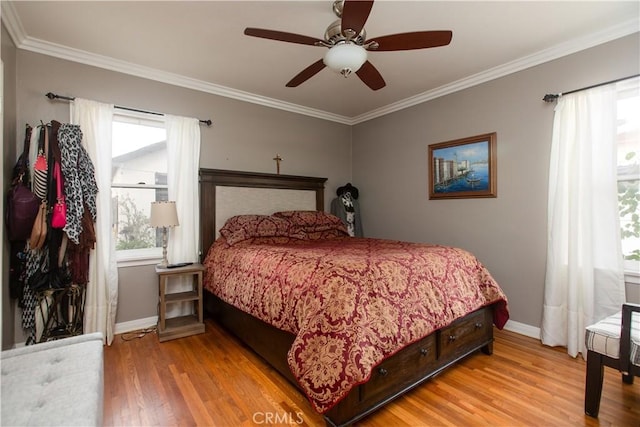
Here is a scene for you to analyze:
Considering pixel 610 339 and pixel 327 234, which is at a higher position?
pixel 327 234

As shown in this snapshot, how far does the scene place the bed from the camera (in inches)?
61.9

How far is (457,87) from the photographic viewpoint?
3.43 metres

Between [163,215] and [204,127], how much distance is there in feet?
3.84

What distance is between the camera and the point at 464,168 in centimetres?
339

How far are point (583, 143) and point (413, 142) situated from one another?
1.73m

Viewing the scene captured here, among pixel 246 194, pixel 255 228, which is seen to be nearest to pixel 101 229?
pixel 255 228

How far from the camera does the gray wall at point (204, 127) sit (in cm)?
264

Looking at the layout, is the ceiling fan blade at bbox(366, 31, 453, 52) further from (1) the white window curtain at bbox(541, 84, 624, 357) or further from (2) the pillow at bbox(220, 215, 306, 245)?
(2) the pillow at bbox(220, 215, 306, 245)

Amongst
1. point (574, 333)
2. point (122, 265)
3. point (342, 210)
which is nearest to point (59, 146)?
point (122, 265)

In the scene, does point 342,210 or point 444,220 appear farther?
point 342,210

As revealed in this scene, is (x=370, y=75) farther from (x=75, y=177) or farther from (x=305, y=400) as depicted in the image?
(x=75, y=177)

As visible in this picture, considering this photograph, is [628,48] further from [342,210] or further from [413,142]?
[342,210]

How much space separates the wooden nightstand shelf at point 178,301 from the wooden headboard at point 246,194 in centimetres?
47

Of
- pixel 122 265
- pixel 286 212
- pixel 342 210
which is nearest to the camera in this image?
pixel 122 265
